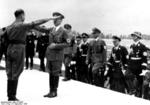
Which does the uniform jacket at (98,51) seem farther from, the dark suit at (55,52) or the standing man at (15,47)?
the standing man at (15,47)

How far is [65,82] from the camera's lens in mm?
12656

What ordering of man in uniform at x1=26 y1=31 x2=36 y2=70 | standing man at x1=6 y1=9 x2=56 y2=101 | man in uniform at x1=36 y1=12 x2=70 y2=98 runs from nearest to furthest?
standing man at x1=6 y1=9 x2=56 y2=101, man in uniform at x1=36 y1=12 x2=70 y2=98, man in uniform at x1=26 y1=31 x2=36 y2=70

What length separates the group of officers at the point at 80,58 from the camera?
8734 mm

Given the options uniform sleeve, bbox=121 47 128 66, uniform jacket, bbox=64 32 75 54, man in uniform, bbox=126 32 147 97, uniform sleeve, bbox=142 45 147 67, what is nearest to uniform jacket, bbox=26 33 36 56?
uniform jacket, bbox=64 32 75 54

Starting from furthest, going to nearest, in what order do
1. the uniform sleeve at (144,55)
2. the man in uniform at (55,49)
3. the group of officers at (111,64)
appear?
1. the group of officers at (111,64)
2. the uniform sleeve at (144,55)
3. the man in uniform at (55,49)

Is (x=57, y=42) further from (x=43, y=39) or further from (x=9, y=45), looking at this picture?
(x=43, y=39)

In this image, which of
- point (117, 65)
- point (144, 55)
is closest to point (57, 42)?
point (144, 55)

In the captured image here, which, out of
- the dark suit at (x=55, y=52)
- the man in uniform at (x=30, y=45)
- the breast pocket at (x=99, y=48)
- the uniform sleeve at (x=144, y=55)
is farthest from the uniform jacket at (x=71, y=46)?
the dark suit at (x=55, y=52)

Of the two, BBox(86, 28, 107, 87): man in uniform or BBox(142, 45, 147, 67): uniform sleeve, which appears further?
BBox(86, 28, 107, 87): man in uniform

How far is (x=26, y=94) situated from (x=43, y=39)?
602 centimetres

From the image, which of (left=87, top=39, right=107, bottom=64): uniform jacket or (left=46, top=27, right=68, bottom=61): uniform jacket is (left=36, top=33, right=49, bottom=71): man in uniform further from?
(left=46, top=27, right=68, bottom=61): uniform jacket

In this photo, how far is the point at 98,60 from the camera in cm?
1344

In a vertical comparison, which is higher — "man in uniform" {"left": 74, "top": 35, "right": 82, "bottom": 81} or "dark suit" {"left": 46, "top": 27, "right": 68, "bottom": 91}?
"dark suit" {"left": 46, "top": 27, "right": 68, "bottom": 91}

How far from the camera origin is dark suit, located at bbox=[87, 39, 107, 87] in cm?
1343
